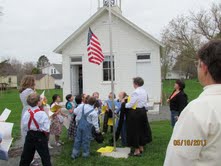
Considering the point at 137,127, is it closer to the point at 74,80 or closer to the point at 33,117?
the point at 33,117

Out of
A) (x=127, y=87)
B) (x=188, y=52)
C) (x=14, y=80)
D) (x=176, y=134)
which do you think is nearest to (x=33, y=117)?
(x=176, y=134)

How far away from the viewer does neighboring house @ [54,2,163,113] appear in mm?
19656

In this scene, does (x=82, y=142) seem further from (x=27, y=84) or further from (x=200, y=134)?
(x=200, y=134)

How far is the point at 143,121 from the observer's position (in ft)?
26.0

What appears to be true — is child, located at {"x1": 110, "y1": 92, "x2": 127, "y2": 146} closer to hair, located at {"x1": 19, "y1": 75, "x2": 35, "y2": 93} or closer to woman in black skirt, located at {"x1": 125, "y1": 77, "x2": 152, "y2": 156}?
woman in black skirt, located at {"x1": 125, "y1": 77, "x2": 152, "y2": 156}

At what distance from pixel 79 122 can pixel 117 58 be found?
1300cm

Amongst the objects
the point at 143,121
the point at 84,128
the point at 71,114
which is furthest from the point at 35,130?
the point at 71,114

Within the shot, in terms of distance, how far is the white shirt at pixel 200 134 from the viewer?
1767mm

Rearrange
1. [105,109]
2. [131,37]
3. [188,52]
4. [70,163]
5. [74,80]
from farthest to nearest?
[188,52] < [74,80] < [131,37] < [105,109] < [70,163]

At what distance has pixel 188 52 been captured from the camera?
43594 mm

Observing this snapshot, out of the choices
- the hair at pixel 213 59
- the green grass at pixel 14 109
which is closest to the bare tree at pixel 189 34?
the green grass at pixel 14 109

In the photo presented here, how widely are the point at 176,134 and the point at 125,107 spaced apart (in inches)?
241

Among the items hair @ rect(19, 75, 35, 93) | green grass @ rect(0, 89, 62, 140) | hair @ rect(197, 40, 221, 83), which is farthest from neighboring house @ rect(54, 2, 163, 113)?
hair @ rect(197, 40, 221, 83)

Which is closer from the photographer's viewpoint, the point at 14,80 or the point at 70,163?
the point at 70,163
